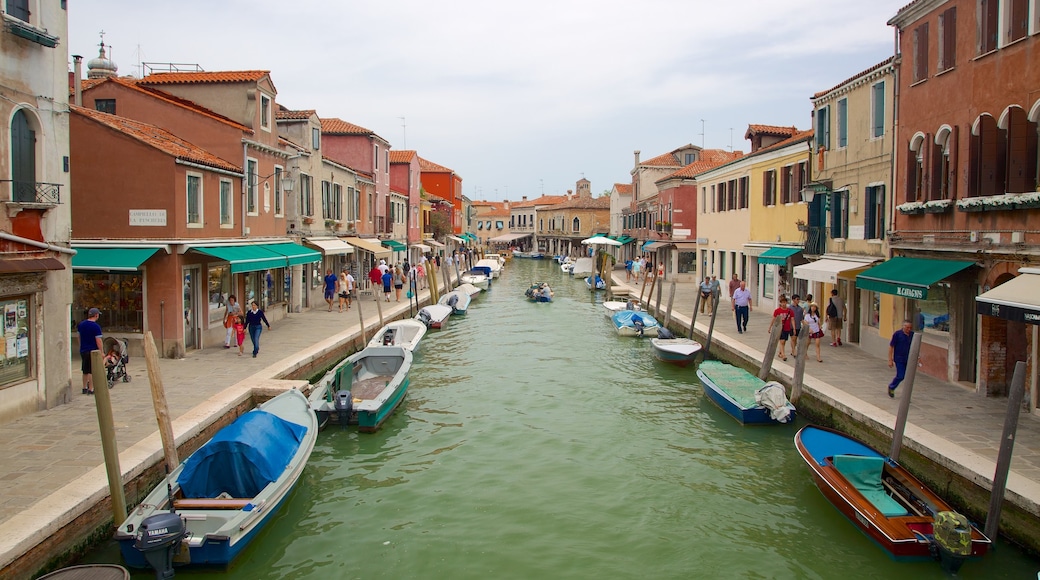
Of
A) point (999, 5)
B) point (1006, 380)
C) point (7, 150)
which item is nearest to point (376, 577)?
point (7, 150)

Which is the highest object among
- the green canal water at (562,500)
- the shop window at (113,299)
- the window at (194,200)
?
the window at (194,200)

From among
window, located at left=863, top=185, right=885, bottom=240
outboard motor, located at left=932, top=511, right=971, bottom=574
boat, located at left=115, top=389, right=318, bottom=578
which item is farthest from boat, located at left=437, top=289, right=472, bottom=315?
outboard motor, located at left=932, top=511, right=971, bottom=574

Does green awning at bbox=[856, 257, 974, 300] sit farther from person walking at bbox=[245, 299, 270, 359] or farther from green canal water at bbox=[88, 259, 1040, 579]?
person walking at bbox=[245, 299, 270, 359]

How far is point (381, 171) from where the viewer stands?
1479 inches

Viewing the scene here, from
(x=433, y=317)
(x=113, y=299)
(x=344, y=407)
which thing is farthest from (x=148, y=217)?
(x=433, y=317)

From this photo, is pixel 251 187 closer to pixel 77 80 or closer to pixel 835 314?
pixel 77 80

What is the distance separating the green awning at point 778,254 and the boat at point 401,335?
10599 millimetres

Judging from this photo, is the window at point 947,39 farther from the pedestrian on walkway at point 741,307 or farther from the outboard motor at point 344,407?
the outboard motor at point 344,407

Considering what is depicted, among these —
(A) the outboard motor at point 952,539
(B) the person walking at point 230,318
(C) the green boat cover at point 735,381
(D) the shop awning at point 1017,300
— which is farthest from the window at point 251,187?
(A) the outboard motor at point 952,539

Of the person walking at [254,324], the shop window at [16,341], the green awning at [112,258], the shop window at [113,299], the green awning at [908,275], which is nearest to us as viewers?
the shop window at [16,341]

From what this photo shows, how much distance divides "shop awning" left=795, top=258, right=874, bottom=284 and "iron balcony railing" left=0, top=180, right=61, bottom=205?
1512 centimetres

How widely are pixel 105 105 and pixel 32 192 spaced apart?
9101 mm

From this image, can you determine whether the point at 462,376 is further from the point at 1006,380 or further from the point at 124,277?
the point at 1006,380

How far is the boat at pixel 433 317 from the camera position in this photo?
26.0 metres
